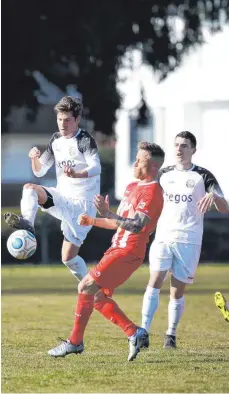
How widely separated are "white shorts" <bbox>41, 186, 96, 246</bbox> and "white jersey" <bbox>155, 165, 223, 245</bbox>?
0.87 meters

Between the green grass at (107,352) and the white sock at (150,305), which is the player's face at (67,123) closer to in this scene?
the white sock at (150,305)

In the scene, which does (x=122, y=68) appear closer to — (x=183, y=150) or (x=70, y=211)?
(x=70, y=211)

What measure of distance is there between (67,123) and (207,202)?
1.68 metres

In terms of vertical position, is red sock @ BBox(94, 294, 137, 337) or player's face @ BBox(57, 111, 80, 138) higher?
player's face @ BBox(57, 111, 80, 138)

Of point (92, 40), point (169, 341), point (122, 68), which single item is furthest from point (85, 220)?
point (122, 68)

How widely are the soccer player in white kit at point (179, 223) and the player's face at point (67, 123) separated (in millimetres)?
1022

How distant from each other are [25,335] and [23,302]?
248 inches

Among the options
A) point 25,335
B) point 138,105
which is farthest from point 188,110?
point 25,335

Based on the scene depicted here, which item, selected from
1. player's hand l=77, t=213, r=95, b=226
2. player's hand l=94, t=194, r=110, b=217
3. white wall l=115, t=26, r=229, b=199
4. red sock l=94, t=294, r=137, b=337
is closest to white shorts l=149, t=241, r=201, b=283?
red sock l=94, t=294, r=137, b=337

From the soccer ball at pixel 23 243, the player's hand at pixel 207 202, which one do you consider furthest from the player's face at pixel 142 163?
the soccer ball at pixel 23 243

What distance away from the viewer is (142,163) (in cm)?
1486

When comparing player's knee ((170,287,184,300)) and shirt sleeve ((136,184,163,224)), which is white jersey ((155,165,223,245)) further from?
shirt sleeve ((136,184,163,224))

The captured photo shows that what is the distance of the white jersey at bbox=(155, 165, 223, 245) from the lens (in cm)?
1594

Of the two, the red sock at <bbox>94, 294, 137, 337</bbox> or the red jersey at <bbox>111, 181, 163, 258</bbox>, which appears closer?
the red jersey at <bbox>111, 181, 163, 258</bbox>
